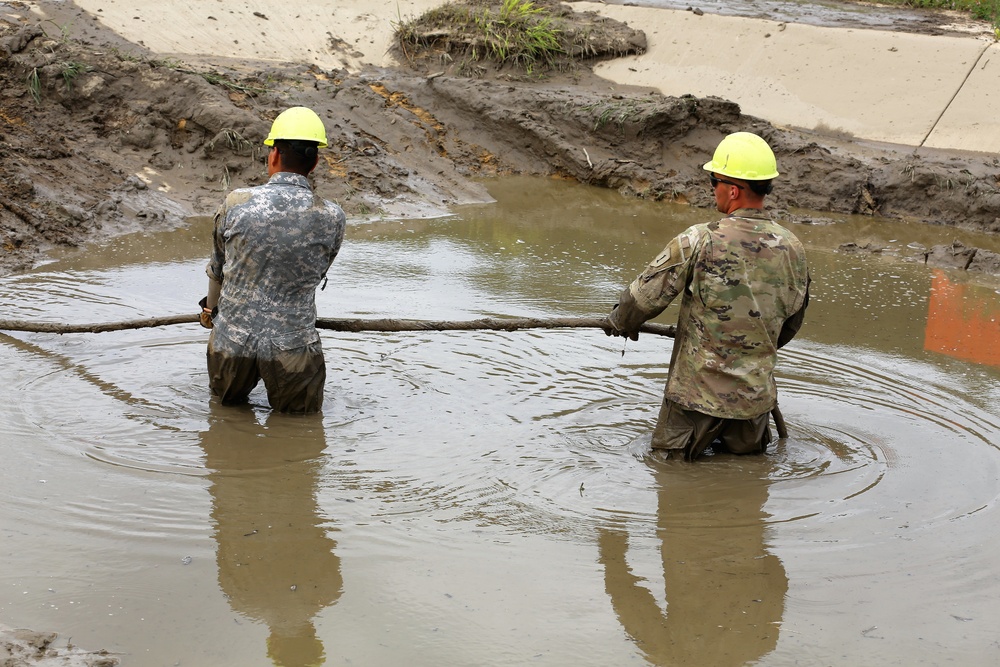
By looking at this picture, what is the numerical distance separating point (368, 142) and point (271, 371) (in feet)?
21.6

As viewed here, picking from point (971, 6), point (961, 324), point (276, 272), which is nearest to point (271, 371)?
point (276, 272)

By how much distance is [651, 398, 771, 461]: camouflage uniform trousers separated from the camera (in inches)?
186

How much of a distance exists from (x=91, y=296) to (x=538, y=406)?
11.7ft

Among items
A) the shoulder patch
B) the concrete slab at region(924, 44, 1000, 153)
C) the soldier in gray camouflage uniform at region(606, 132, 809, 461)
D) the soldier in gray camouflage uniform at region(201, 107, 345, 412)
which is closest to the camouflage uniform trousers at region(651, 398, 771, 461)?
the soldier in gray camouflage uniform at region(606, 132, 809, 461)

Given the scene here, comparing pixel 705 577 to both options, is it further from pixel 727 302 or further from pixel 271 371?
pixel 271 371

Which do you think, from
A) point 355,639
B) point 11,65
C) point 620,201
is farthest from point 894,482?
point 11,65

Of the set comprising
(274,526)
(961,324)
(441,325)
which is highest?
(961,324)

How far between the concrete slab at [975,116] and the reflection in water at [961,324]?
141 inches

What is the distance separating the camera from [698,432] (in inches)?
185

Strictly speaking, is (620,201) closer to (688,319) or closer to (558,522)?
(688,319)

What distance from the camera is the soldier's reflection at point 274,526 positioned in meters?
3.36

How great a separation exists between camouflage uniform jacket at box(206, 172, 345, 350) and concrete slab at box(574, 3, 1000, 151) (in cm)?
868

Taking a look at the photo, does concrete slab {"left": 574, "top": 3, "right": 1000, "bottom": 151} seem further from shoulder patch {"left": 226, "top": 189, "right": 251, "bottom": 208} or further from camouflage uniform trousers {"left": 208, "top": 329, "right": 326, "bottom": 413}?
shoulder patch {"left": 226, "top": 189, "right": 251, "bottom": 208}

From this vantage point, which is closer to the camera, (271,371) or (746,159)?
(746,159)
